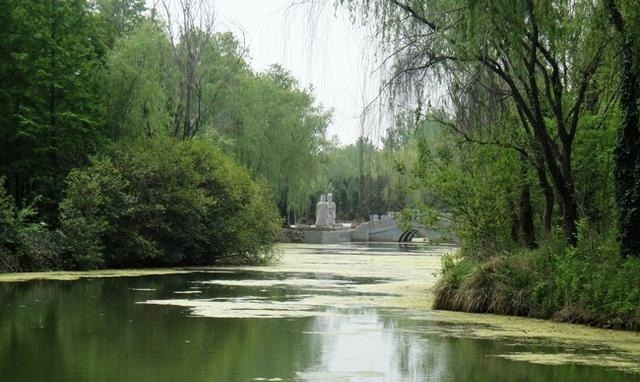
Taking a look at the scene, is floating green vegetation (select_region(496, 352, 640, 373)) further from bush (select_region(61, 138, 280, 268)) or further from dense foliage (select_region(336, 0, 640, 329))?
bush (select_region(61, 138, 280, 268))

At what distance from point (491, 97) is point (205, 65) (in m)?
40.1

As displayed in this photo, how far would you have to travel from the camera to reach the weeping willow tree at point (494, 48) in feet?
51.0

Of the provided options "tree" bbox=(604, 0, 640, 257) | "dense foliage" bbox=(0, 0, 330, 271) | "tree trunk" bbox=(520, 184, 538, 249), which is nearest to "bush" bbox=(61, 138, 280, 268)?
"dense foliage" bbox=(0, 0, 330, 271)

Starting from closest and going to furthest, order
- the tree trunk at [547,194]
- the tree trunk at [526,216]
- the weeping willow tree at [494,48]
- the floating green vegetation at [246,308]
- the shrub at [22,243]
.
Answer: the weeping willow tree at [494,48]
the floating green vegetation at [246,308]
the tree trunk at [547,194]
the tree trunk at [526,216]
the shrub at [22,243]

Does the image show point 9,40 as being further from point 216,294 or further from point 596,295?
point 596,295

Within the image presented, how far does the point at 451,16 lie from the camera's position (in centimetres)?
1706

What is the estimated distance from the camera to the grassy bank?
15.9m

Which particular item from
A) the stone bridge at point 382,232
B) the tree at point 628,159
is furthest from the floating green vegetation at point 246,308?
the stone bridge at point 382,232

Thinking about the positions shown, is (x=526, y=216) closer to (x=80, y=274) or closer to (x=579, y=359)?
(x=579, y=359)

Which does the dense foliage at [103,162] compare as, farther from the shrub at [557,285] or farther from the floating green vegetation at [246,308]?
the shrub at [557,285]

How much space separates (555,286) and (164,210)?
19377 millimetres

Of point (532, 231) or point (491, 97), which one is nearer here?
point (491, 97)

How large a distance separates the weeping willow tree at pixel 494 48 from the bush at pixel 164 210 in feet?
55.2

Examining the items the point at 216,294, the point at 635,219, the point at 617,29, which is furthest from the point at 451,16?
the point at 216,294
